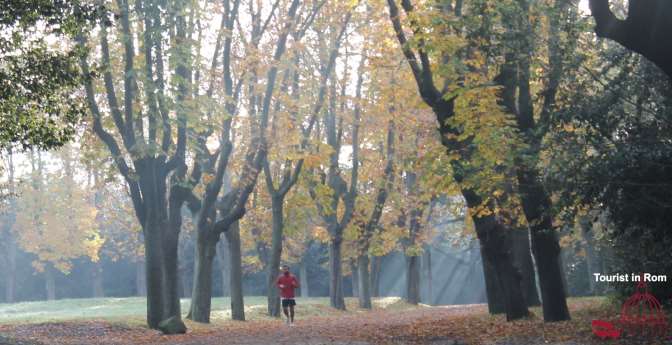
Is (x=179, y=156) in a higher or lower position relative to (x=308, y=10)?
lower

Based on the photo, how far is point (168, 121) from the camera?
71.7ft

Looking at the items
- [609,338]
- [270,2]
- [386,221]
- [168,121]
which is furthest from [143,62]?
[386,221]

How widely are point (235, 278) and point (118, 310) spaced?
39.1ft

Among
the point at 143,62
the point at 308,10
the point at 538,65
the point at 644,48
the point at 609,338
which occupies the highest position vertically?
the point at 308,10

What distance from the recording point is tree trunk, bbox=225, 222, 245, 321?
33.2m

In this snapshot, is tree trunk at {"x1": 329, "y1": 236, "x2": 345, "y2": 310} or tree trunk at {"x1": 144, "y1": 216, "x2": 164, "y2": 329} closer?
tree trunk at {"x1": 144, "y1": 216, "x2": 164, "y2": 329}

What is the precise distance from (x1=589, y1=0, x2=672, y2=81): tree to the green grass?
60.5ft

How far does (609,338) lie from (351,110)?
1034 inches

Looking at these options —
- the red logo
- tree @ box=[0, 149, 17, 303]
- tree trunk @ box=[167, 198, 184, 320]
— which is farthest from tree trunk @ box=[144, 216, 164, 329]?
tree @ box=[0, 149, 17, 303]

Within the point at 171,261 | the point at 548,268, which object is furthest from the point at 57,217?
the point at 548,268

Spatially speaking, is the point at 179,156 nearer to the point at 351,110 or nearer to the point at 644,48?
the point at 644,48

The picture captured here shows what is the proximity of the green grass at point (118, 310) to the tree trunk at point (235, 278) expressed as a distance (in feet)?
2.00

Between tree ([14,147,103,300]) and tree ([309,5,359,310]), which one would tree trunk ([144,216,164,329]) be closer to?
tree ([309,5,359,310])

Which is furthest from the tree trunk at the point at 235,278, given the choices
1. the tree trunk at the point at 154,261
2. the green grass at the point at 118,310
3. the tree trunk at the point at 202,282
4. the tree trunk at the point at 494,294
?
the tree trunk at the point at 494,294
